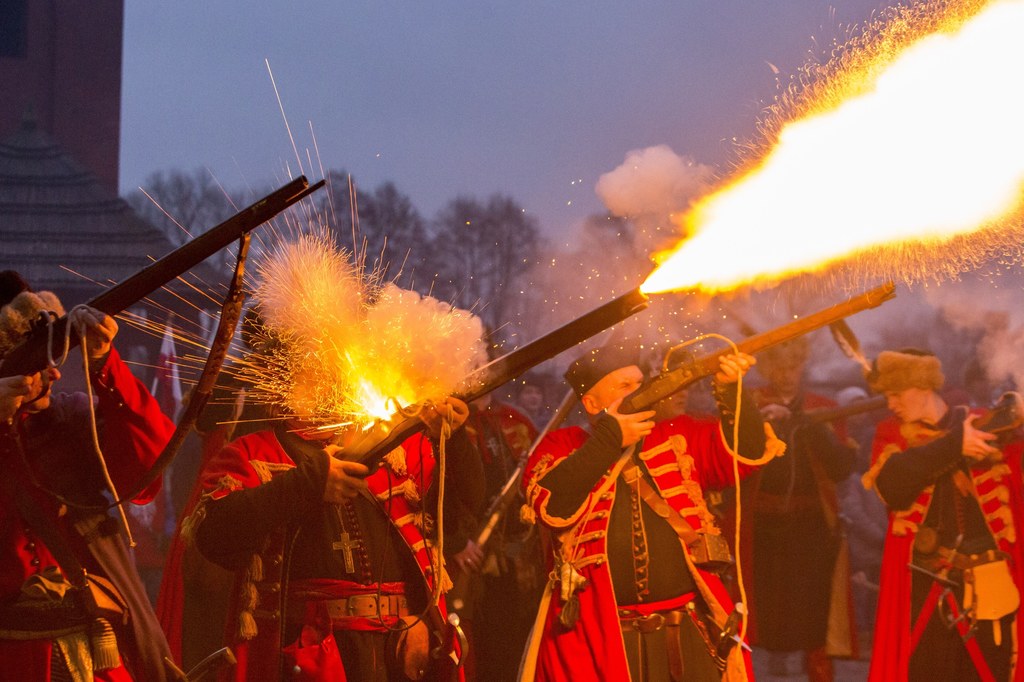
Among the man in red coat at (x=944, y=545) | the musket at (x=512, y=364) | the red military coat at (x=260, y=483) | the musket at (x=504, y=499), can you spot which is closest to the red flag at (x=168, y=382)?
the musket at (x=504, y=499)

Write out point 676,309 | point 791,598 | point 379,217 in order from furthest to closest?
point 379,217, point 791,598, point 676,309

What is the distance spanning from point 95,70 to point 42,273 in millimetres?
4591

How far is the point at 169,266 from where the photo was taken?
3938 mm

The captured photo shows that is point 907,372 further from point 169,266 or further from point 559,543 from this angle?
point 169,266

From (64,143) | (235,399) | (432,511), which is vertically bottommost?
(432,511)

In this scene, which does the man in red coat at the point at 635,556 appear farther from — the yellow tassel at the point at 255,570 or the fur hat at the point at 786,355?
the fur hat at the point at 786,355

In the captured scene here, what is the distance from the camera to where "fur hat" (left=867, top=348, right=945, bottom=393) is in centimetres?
627

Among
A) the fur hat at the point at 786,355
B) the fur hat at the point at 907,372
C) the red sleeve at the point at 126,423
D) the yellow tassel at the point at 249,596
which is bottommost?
the yellow tassel at the point at 249,596

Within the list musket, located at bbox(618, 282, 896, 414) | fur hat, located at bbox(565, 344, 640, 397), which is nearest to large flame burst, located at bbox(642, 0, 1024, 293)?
musket, located at bbox(618, 282, 896, 414)

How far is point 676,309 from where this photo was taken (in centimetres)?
764

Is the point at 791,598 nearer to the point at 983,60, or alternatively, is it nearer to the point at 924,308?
the point at 983,60

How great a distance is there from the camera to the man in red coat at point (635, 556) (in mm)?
4934

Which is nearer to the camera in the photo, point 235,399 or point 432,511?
point 432,511

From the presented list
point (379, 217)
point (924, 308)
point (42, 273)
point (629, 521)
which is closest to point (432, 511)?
point (629, 521)
